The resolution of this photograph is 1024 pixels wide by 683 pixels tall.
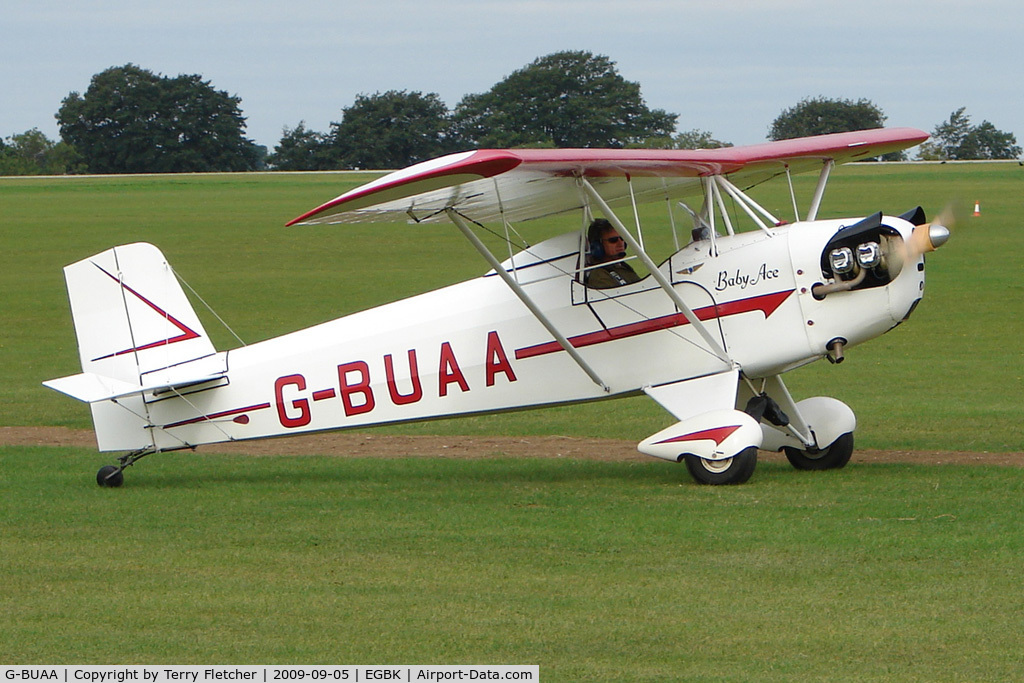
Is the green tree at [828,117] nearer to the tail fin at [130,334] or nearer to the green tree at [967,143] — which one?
the green tree at [967,143]

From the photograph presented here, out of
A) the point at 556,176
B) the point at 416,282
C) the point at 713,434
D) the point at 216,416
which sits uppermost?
the point at 556,176

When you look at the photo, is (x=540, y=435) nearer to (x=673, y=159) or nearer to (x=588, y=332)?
(x=588, y=332)

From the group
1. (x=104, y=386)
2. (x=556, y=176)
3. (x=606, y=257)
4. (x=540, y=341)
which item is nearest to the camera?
(x=556, y=176)

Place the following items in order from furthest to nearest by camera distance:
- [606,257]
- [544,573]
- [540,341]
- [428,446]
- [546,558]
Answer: [428,446], [540,341], [606,257], [546,558], [544,573]

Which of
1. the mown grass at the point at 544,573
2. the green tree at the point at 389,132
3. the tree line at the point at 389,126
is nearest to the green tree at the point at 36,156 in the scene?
the tree line at the point at 389,126

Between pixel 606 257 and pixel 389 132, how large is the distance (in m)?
94.8

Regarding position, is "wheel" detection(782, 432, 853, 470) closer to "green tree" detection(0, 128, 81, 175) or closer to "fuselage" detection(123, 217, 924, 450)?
"fuselage" detection(123, 217, 924, 450)

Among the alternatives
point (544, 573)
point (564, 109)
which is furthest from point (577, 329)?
point (564, 109)

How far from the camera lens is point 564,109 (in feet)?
342

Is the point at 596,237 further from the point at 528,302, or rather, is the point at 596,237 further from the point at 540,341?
the point at 540,341

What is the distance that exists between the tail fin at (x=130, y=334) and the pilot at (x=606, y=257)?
3577mm

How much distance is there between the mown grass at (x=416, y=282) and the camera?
16.8m

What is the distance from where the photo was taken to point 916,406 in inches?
659

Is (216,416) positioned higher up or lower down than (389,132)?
lower down
